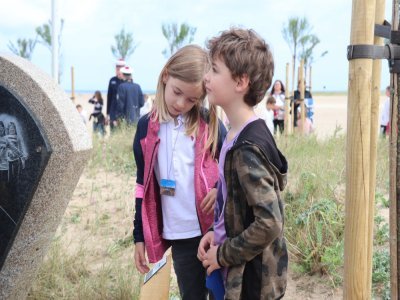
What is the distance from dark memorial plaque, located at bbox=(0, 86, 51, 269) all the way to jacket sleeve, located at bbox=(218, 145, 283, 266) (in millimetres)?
1141

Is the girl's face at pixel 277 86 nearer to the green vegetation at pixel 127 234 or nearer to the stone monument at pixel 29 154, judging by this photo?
the green vegetation at pixel 127 234

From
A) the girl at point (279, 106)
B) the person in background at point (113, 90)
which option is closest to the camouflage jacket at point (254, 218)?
the person in background at point (113, 90)

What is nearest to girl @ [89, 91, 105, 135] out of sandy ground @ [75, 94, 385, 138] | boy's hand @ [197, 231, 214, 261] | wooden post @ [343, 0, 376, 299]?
sandy ground @ [75, 94, 385, 138]

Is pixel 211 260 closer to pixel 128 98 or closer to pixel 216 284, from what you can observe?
pixel 216 284

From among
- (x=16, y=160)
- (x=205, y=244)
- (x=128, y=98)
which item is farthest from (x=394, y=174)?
(x=128, y=98)

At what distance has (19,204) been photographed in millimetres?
2391

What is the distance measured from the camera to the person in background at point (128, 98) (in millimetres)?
8711

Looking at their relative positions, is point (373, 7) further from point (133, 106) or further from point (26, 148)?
point (133, 106)

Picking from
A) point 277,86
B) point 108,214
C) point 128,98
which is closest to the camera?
point 108,214

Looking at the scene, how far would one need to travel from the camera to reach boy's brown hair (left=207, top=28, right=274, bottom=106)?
5.34 ft

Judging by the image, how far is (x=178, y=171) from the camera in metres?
2.11

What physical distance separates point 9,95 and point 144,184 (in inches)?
32.6

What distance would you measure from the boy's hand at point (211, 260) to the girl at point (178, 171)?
31 centimetres

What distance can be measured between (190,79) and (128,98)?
22.7 ft
